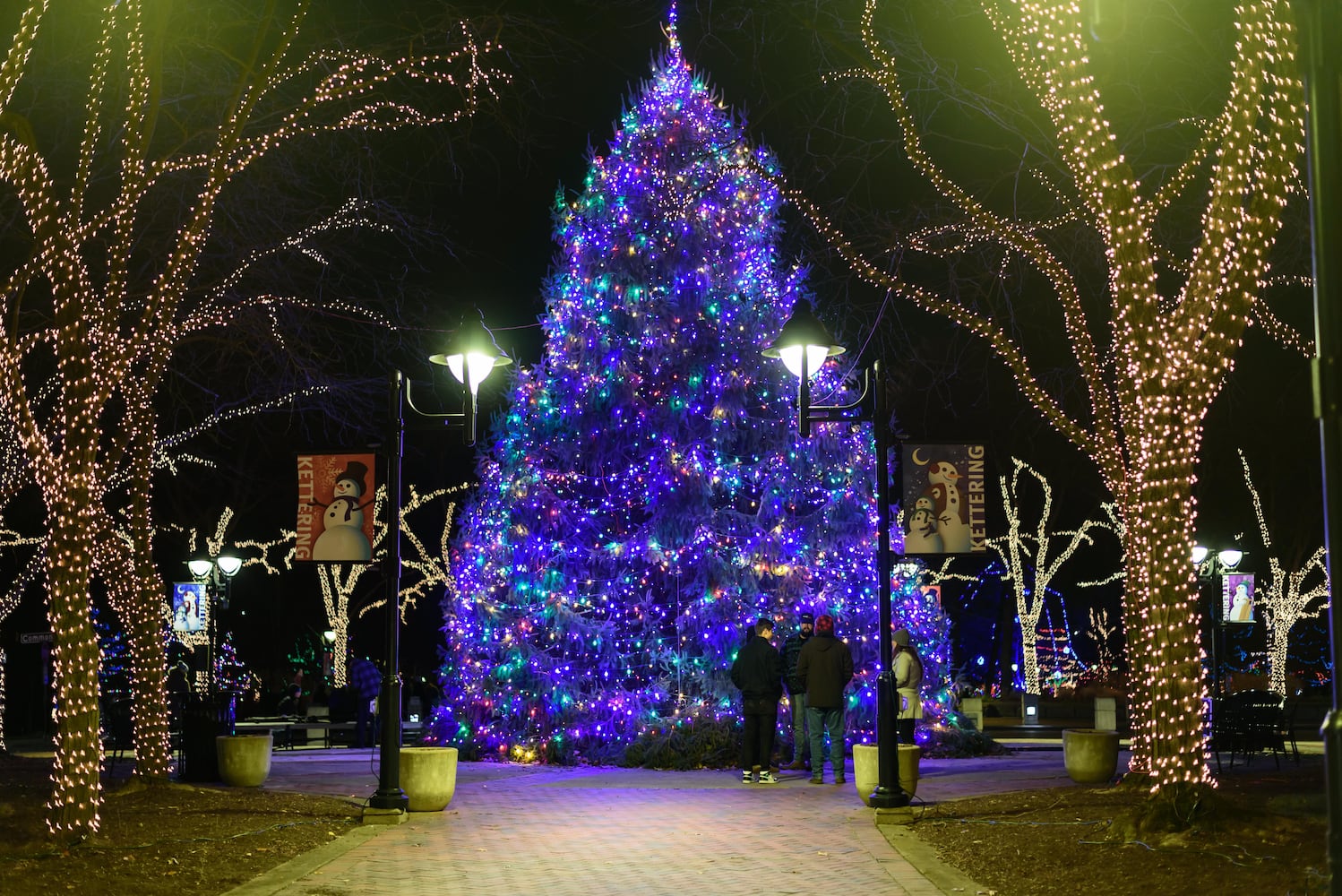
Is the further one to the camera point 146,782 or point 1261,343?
point 1261,343

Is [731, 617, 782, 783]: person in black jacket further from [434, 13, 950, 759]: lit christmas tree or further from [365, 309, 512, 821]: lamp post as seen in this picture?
[365, 309, 512, 821]: lamp post

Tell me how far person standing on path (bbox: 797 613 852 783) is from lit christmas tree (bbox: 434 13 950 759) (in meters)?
2.41

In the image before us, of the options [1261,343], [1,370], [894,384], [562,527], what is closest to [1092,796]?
[562,527]

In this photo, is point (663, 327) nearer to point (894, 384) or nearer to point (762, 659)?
point (762, 659)

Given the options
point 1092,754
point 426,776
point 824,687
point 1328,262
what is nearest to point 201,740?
point 426,776

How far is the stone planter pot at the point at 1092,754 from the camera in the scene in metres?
14.9

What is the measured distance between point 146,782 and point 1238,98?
11931 millimetres

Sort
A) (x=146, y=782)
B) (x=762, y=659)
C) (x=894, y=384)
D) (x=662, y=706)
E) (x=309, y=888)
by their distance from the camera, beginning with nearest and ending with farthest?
1. (x=309, y=888)
2. (x=146, y=782)
3. (x=762, y=659)
4. (x=662, y=706)
5. (x=894, y=384)

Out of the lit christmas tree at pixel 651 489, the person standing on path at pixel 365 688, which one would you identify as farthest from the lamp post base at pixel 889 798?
the person standing on path at pixel 365 688

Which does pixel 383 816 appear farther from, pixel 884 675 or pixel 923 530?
pixel 923 530

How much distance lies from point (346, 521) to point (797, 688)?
5688 millimetres

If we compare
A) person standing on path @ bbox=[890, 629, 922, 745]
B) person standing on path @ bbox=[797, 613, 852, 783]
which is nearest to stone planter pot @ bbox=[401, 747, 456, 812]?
person standing on path @ bbox=[797, 613, 852, 783]

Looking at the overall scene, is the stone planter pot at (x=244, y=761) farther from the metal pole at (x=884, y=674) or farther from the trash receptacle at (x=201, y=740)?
the metal pole at (x=884, y=674)

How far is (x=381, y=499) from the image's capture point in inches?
1640
